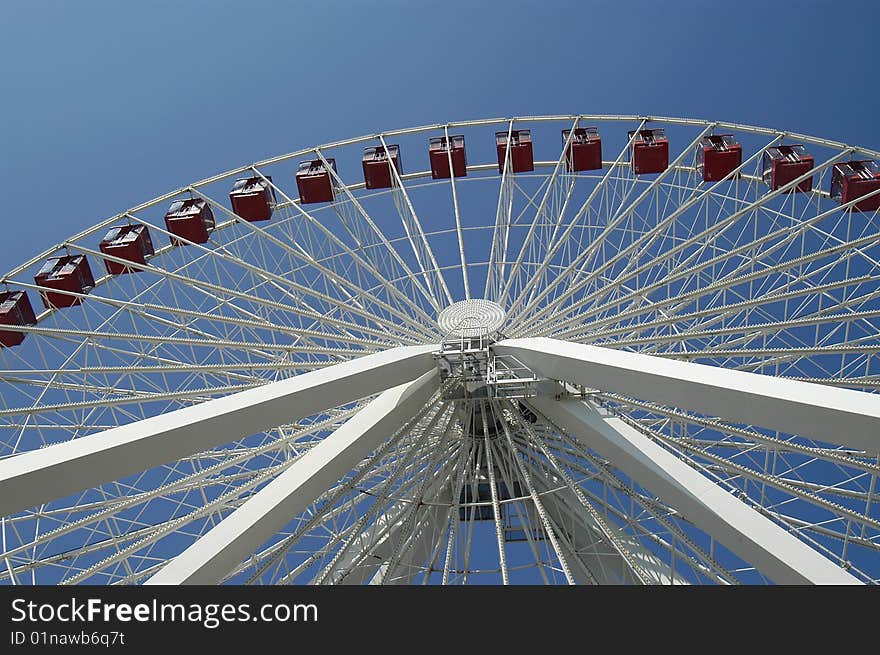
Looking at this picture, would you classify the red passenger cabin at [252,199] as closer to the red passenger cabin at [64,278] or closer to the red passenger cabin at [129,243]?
the red passenger cabin at [129,243]

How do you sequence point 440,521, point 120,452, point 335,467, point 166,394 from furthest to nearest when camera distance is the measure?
point 440,521
point 166,394
point 335,467
point 120,452

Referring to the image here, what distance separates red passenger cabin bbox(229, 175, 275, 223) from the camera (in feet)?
80.7

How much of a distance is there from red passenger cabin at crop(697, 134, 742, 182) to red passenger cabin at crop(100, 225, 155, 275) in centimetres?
1655

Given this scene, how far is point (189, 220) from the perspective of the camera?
23750mm

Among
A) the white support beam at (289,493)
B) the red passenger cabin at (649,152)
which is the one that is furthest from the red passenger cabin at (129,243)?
the red passenger cabin at (649,152)

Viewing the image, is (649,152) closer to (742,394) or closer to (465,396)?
(465,396)

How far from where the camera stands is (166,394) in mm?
16531

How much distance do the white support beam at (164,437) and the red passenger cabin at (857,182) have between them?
602 inches

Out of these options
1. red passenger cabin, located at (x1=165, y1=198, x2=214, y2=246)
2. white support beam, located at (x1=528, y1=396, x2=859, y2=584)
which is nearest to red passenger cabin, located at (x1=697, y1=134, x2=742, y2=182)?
white support beam, located at (x1=528, y1=396, x2=859, y2=584)
